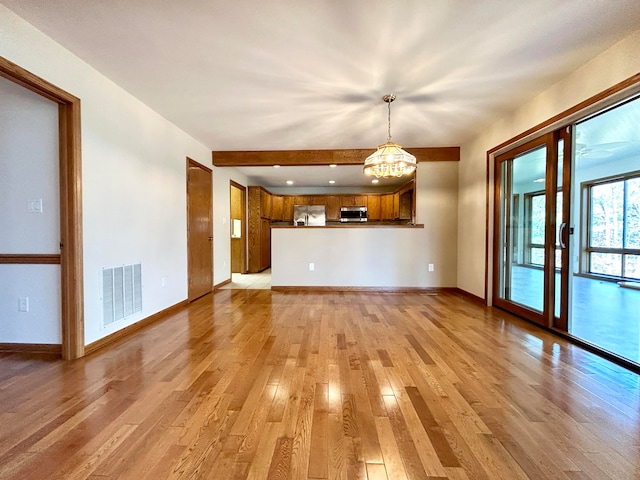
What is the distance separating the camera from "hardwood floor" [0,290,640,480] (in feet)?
3.94

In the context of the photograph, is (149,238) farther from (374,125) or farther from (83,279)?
(374,125)

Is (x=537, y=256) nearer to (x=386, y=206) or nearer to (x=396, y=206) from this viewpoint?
(x=396, y=206)

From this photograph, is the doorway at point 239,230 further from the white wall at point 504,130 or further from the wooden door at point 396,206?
the white wall at point 504,130

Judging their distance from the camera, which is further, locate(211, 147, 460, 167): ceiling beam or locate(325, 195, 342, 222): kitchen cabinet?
locate(325, 195, 342, 222): kitchen cabinet

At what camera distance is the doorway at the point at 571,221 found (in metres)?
2.69

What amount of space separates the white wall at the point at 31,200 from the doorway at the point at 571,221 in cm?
439

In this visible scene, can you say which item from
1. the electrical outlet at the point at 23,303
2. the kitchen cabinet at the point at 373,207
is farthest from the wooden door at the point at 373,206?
the electrical outlet at the point at 23,303

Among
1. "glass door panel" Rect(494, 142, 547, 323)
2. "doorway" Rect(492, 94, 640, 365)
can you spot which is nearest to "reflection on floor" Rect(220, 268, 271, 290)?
"glass door panel" Rect(494, 142, 547, 323)

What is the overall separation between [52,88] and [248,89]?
144 cm

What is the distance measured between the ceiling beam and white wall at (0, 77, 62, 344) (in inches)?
105

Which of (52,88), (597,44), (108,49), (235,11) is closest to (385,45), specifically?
(235,11)

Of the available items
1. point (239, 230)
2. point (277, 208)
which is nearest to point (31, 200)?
point (239, 230)

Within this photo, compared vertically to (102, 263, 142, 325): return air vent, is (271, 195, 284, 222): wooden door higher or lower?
higher

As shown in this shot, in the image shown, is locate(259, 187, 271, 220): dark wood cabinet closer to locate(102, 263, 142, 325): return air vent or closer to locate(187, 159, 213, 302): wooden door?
locate(187, 159, 213, 302): wooden door
